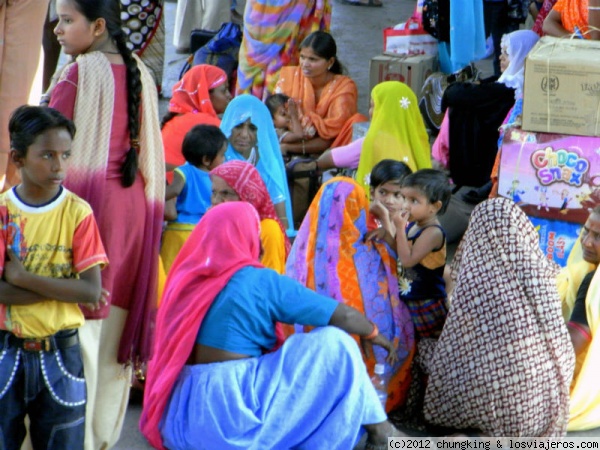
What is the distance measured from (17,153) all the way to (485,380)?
1819 millimetres

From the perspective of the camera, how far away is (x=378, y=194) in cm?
462

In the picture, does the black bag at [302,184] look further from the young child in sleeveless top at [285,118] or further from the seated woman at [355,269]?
the seated woman at [355,269]

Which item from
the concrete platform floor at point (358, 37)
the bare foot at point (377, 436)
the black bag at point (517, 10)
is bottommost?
the bare foot at point (377, 436)

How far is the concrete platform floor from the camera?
902 cm

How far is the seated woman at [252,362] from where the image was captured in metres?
3.60

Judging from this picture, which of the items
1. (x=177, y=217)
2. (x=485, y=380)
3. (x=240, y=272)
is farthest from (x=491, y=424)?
(x=177, y=217)

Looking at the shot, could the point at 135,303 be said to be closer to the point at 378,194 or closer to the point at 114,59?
the point at 114,59

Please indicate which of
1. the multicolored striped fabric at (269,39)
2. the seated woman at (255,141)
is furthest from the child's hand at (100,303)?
the multicolored striped fabric at (269,39)

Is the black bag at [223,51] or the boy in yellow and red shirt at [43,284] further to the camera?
the black bag at [223,51]

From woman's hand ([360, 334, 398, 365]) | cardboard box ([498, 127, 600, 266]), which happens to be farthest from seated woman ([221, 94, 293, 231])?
woman's hand ([360, 334, 398, 365])

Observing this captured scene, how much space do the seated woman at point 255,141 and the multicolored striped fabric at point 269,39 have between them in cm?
148

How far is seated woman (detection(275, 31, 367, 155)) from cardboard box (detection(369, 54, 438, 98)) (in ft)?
1.41

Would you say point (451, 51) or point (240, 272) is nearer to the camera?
point (240, 272)

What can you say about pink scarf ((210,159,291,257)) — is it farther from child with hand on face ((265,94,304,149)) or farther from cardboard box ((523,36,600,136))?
child with hand on face ((265,94,304,149))
